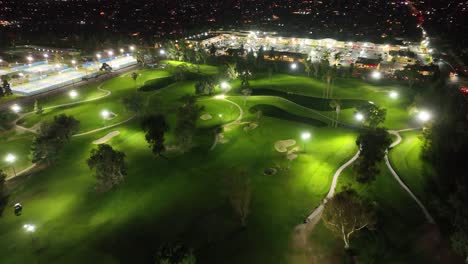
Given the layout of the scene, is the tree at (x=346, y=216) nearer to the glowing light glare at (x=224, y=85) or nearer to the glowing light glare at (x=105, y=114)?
the glowing light glare at (x=105, y=114)

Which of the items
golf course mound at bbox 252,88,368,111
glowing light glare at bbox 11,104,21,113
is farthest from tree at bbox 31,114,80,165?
golf course mound at bbox 252,88,368,111

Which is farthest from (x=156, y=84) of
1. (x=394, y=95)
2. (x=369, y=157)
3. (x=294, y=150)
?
(x=369, y=157)

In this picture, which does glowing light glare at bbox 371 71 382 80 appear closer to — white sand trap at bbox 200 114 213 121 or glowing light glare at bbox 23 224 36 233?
white sand trap at bbox 200 114 213 121

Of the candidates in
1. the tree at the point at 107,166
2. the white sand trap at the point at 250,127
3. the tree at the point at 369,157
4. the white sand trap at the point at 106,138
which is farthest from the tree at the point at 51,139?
the tree at the point at 369,157

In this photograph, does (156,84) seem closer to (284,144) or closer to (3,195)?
(284,144)

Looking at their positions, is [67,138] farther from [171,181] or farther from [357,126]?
[357,126]

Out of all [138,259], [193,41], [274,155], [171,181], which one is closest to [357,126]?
[274,155]
